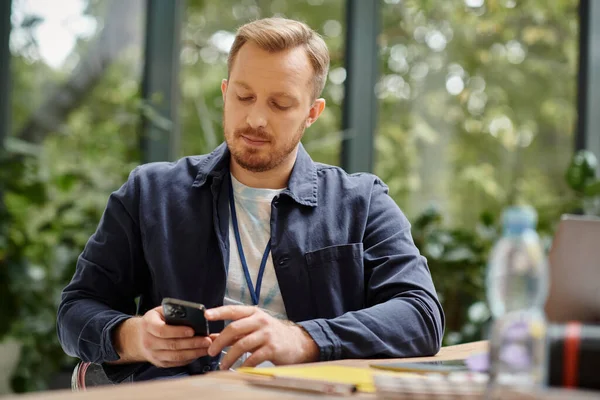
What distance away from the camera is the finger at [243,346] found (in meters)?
1.38

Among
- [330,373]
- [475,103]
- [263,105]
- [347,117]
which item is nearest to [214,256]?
[263,105]

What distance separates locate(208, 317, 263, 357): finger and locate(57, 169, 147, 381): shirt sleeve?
0.28 metres

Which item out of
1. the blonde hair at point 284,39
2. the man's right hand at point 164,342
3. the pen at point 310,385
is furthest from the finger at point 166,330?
the blonde hair at point 284,39

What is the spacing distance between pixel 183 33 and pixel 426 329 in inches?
105

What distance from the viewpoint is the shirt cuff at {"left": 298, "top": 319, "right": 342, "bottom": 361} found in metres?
1.48

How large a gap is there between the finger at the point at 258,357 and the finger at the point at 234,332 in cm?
4

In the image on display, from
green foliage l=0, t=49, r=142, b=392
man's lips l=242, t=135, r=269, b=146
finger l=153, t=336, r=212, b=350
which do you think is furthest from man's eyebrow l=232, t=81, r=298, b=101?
green foliage l=0, t=49, r=142, b=392

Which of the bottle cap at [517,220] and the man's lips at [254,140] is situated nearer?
the bottle cap at [517,220]

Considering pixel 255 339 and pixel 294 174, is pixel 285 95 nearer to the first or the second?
pixel 294 174

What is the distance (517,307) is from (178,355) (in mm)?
625

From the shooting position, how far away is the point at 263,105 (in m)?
1.83

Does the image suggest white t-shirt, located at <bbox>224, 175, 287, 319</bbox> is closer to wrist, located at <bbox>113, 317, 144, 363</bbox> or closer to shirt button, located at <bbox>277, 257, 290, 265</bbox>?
shirt button, located at <bbox>277, 257, 290, 265</bbox>

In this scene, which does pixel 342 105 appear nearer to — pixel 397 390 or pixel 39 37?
pixel 39 37

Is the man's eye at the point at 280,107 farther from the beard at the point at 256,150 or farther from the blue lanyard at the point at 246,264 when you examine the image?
the blue lanyard at the point at 246,264
